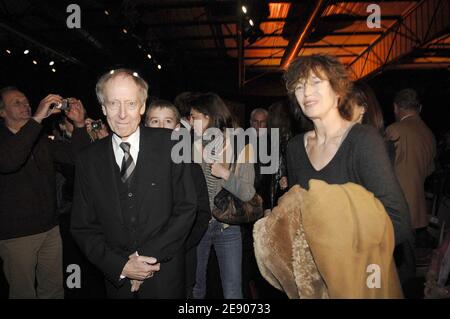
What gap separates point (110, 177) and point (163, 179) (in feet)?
0.81

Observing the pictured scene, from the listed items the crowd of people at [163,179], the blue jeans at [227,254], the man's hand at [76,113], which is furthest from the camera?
the man's hand at [76,113]

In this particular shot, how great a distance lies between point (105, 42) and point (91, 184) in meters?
7.06

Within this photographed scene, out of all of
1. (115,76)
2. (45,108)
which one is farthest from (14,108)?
(115,76)

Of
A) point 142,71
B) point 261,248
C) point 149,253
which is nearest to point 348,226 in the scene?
point 261,248

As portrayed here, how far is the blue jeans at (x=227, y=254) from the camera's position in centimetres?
245

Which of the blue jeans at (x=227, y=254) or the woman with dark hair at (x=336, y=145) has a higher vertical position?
the woman with dark hair at (x=336, y=145)

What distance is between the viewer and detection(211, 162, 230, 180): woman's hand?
2.35 m

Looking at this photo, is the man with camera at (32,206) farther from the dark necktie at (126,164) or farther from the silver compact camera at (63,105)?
the dark necktie at (126,164)

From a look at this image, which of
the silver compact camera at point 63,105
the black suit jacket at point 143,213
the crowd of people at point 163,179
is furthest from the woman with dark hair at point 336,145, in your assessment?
the silver compact camera at point 63,105

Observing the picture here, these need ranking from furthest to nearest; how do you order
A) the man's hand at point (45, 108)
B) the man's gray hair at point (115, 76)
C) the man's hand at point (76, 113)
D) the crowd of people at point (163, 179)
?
1. the man's hand at point (76, 113)
2. the man's hand at point (45, 108)
3. the man's gray hair at point (115, 76)
4. the crowd of people at point (163, 179)

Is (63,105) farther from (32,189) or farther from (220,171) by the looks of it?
(220,171)

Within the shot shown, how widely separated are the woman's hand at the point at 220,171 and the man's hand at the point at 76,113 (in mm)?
1093

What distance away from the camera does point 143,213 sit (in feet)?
5.30
